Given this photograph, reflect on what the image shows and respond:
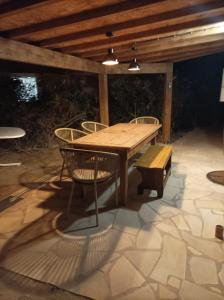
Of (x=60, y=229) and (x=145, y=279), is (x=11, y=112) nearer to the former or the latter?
(x=60, y=229)

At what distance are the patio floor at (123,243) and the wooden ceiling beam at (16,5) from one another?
7.20 feet

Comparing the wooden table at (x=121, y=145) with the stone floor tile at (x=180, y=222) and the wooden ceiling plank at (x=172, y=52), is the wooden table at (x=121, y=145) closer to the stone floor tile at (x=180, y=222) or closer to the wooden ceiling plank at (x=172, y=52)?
the stone floor tile at (x=180, y=222)

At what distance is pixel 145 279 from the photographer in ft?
5.79

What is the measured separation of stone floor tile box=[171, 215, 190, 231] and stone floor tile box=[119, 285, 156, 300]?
2.93 feet

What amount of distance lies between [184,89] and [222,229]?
6635 mm

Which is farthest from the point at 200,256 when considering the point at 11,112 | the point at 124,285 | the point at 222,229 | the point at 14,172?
the point at 11,112

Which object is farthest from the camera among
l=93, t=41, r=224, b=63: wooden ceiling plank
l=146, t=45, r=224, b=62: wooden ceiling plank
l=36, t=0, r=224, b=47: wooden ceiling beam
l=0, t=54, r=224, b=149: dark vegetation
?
l=0, t=54, r=224, b=149: dark vegetation

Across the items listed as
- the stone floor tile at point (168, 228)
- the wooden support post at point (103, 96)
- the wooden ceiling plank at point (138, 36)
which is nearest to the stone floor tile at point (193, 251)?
the stone floor tile at point (168, 228)

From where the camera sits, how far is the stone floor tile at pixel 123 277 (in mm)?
1687

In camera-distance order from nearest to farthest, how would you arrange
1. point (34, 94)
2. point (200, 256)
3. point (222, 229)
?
point (200, 256), point (222, 229), point (34, 94)

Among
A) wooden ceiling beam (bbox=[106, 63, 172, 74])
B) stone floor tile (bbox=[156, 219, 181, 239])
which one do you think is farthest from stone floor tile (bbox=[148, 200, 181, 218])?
wooden ceiling beam (bbox=[106, 63, 172, 74])

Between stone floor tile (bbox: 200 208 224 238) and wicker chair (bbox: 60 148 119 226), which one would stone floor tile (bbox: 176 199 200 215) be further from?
wicker chair (bbox: 60 148 119 226)

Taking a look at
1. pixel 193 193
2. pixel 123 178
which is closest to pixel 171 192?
pixel 193 193

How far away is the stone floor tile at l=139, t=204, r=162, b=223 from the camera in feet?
8.48
